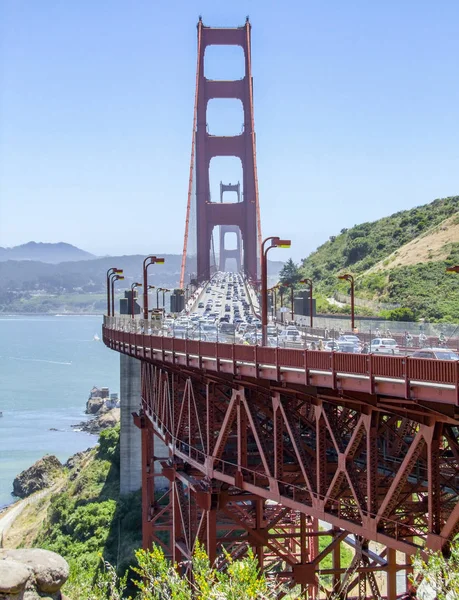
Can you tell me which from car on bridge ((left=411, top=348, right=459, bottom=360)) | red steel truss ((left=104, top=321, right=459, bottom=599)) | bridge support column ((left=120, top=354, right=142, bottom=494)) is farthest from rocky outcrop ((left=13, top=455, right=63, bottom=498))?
car on bridge ((left=411, top=348, right=459, bottom=360))

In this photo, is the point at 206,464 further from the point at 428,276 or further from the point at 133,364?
the point at 428,276

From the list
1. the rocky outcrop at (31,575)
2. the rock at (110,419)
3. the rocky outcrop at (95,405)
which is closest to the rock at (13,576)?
the rocky outcrop at (31,575)

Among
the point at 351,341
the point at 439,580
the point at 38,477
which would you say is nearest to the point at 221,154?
the point at 38,477

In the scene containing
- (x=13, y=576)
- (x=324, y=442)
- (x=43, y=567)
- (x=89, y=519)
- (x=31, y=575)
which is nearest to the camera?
(x=13, y=576)

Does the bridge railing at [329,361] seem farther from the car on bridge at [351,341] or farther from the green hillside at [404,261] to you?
the green hillside at [404,261]

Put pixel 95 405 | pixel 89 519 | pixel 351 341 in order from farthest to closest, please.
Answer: pixel 95 405
pixel 89 519
pixel 351 341

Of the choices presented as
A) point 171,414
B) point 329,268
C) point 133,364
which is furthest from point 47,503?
point 329,268

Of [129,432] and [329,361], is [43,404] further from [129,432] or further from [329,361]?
[329,361]
